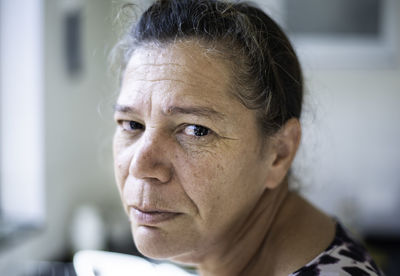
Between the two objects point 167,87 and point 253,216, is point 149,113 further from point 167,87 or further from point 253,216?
point 253,216

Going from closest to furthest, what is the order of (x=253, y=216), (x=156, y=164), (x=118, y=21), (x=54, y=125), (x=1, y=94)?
(x=156, y=164), (x=253, y=216), (x=118, y=21), (x=1, y=94), (x=54, y=125)

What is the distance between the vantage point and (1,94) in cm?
234

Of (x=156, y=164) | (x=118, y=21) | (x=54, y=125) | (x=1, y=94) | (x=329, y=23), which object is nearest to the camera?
(x=156, y=164)

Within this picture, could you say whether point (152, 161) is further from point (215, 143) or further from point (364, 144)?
point (364, 144)

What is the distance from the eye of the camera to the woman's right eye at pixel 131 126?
2.97 ft

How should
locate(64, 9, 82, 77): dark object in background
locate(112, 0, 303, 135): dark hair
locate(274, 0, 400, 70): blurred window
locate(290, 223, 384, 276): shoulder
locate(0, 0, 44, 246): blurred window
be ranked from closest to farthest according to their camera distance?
locate(290, 223, 384, 276): shoulder
locate(112, 0, 303, 135): dark hair
locate(0, 0, 44, 246): blurred window
locate(64, 9, 82, 77): dark object in background
locate(274, 0, 400, 70): blurred window

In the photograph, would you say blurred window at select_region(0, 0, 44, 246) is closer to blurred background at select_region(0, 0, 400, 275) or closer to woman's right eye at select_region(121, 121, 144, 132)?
blurred background at select_region(0, 0, 400, 275)

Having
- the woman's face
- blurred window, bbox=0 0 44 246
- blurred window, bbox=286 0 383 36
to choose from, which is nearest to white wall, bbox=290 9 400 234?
blurred window, bbox=286 0 383 36

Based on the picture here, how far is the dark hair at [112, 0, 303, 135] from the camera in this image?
849 millimetres

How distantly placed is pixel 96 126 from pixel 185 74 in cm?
238

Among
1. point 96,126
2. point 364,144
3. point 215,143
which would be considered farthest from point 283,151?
point 364,144

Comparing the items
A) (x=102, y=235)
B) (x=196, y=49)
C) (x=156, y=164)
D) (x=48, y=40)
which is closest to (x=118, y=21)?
(x=196, y=49)

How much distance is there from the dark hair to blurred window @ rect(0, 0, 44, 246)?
62.5 inches

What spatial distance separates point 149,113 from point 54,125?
1.81 m
